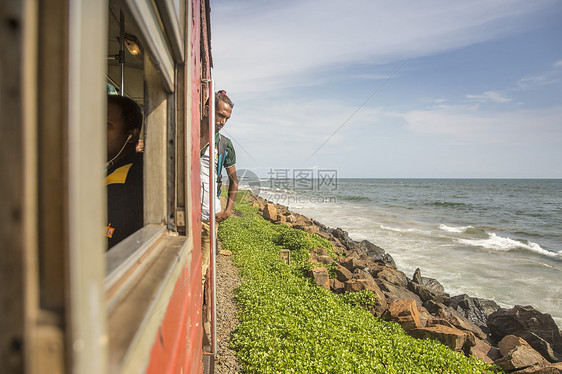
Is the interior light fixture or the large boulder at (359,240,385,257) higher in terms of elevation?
the interior light fixture

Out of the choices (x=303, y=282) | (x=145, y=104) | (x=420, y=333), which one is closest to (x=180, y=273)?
(x=145, y=104)

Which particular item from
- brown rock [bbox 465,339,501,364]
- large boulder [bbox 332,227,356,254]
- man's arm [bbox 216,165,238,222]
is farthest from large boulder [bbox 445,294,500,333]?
man's arm [bbox 216,165,238,222]

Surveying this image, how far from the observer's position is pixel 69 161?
48 centimetres

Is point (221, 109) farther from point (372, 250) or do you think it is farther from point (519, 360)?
point (372, 250)

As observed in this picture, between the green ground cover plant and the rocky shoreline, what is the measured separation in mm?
332

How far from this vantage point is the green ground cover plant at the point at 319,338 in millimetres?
4156

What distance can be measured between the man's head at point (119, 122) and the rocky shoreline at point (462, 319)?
5.22 metres

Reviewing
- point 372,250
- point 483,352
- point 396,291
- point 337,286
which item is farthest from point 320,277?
point 372,250

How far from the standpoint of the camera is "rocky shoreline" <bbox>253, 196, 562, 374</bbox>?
507 centimetres

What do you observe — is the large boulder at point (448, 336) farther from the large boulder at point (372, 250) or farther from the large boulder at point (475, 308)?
the large boulder at point (372, 250)

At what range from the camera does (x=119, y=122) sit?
7.29ft

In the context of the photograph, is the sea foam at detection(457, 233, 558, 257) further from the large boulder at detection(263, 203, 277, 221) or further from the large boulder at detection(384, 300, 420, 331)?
the large boulder at detection(384, 300, 420, 331)

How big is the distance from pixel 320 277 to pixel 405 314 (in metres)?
1.88

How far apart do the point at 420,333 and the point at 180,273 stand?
4.99 meters
